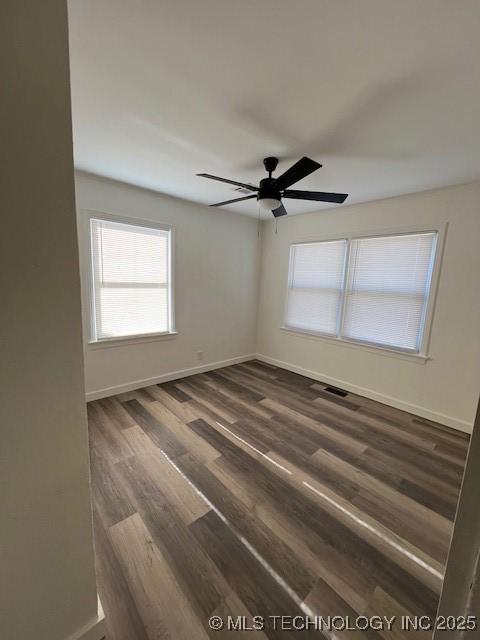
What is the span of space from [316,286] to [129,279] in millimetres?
2634

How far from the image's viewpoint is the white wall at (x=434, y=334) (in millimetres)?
2650

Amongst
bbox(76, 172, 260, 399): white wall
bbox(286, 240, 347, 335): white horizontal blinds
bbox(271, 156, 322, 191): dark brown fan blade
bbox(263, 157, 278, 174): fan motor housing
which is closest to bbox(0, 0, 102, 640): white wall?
bbox(271, 156, 322, 191): dark brown fan blade

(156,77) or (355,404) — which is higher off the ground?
(156,77)

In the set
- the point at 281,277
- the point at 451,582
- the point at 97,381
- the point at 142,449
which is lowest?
the point at 142,449

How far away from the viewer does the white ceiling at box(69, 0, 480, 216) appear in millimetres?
1081

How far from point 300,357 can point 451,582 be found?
375 centimetres

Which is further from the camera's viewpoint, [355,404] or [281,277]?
[281,277]

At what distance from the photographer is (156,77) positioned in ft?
4.67

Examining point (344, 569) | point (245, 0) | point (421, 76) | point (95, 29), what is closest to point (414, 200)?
point (421, 76)

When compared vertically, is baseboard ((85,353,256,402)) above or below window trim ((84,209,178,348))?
below

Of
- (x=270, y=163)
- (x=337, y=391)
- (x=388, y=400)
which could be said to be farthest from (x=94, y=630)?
(x=388, y=400)

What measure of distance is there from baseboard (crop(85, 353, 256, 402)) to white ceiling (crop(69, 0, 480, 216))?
2.51 metres

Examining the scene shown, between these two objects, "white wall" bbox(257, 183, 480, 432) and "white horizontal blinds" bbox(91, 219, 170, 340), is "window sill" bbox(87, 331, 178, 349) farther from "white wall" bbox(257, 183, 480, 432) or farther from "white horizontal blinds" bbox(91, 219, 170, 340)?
"white wall" bbox(257, 183, 480, 432)

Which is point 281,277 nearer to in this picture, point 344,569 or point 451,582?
point 344,569
